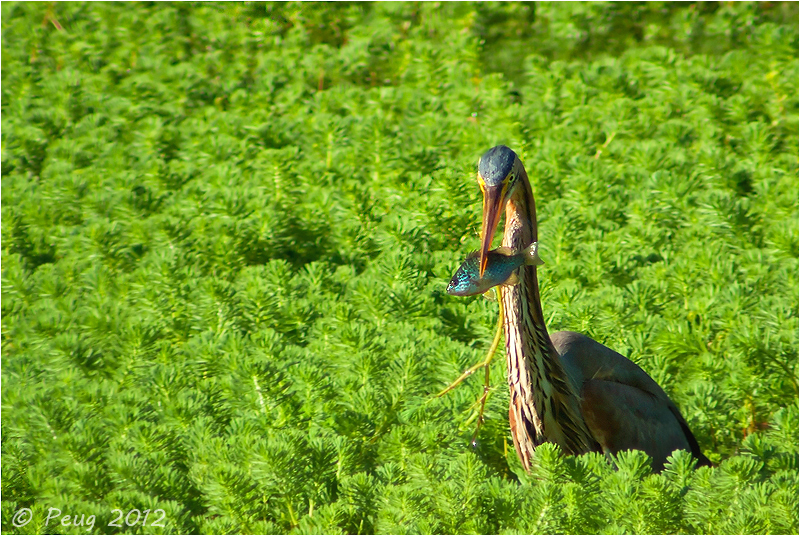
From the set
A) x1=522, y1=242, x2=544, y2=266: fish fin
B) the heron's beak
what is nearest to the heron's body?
the heron's beak

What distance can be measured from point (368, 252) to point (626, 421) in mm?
2106

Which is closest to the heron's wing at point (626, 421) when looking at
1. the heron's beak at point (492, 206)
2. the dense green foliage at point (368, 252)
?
the dense green foliage at point (368, 252)

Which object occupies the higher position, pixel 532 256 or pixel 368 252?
pixel 532 256

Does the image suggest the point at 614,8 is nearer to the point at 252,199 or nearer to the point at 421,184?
the point at 421,184

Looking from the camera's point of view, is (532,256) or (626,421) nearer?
(532,256)

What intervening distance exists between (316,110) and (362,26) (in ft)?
5.23

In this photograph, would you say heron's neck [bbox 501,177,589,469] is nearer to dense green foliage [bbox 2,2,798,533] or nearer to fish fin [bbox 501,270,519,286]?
fish fin [bbox 501,270,519,286]

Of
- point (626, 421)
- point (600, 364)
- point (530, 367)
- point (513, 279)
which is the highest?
point (513, 279)

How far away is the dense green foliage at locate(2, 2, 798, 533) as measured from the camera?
11.6 ft

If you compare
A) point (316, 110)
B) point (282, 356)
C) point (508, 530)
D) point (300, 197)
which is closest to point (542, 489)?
point (508, 530)

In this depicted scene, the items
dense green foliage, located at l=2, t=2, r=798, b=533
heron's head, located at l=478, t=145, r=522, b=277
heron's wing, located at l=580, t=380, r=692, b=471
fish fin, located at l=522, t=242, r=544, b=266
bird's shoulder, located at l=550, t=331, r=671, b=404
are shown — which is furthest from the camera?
bird's shoulder, located at l=550, t=331, r=671, b=404

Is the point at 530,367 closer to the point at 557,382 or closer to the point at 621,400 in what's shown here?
the point at 557,382

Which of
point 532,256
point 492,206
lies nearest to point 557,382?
point 532,256

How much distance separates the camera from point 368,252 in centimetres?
541
